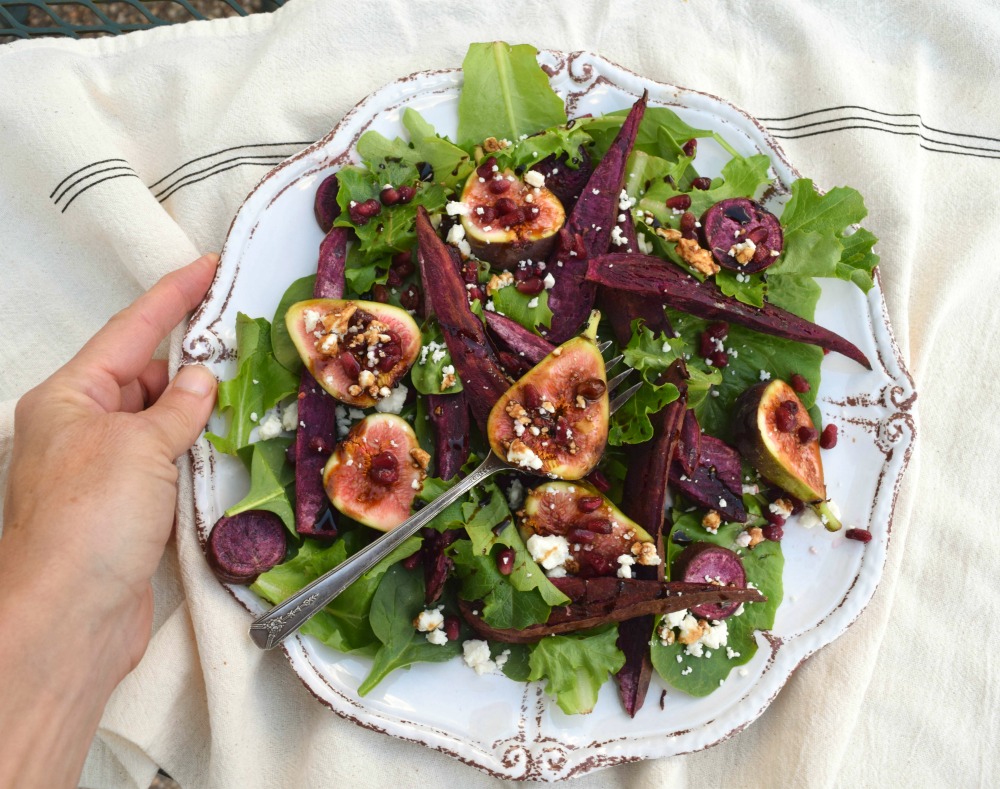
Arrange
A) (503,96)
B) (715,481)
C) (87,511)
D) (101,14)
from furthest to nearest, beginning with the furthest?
(101,14), (503,96), (715,481), (87,511)

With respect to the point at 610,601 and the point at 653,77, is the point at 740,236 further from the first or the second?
the point at 610,601

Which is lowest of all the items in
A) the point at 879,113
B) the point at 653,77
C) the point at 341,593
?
the point at 341,593

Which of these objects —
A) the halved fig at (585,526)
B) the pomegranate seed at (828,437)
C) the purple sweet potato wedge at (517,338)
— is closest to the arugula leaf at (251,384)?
the purple sweet potato wedge at (517,338)

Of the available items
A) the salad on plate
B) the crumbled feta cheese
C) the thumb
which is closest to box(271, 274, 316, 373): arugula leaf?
the salad on plate

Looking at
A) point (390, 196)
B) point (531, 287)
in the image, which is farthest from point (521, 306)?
point (390, 196)

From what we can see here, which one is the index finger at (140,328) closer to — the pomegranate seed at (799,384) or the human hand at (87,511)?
the human hand at (87,511)

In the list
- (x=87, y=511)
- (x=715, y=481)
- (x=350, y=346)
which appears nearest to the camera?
(x=87, y=511)

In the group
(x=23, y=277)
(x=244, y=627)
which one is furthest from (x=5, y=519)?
(x=23, y=277)
